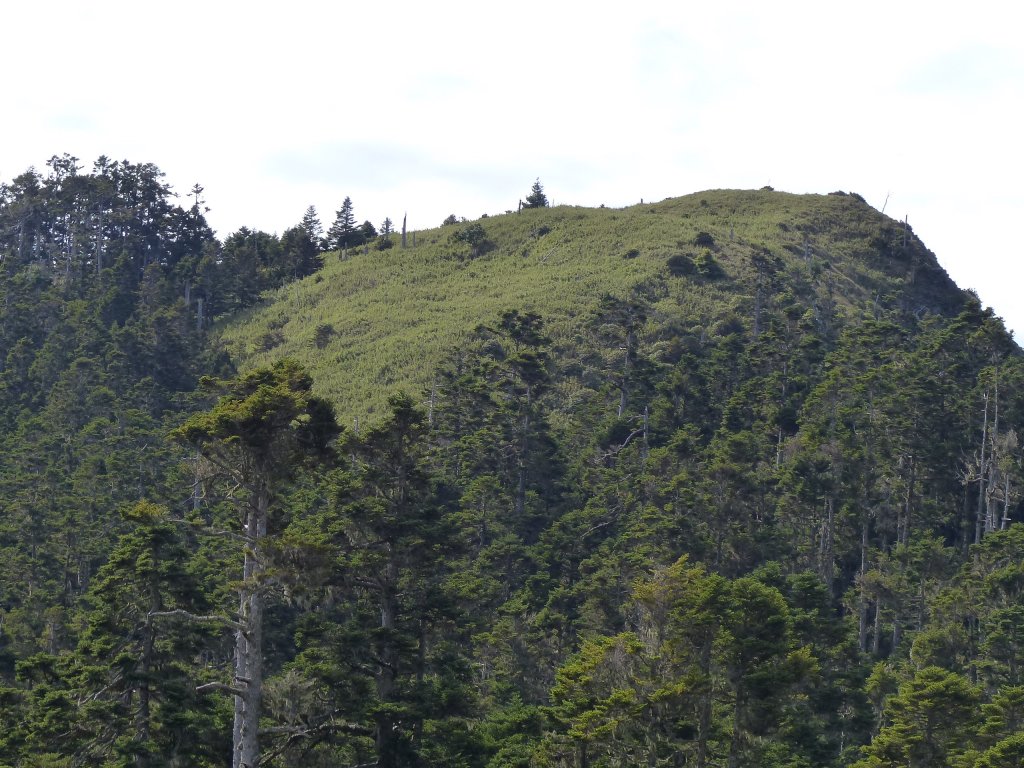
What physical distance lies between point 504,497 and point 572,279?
55.9m

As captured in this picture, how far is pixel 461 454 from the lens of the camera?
6906 centimetres

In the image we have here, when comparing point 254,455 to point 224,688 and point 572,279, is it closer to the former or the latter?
point 224,688

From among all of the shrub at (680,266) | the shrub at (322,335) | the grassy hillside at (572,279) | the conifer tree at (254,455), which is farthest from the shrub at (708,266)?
the conifer tree at (254,455)

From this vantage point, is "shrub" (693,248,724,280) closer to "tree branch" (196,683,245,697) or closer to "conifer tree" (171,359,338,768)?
"conifer tree" (171,359,338,768)

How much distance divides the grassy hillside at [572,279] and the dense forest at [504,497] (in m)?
0.60

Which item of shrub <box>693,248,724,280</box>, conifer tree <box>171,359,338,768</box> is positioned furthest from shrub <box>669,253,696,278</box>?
conifer tree <box>171,359,338,768</box>

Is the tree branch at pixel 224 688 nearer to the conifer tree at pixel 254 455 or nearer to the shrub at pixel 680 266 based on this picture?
the conifer tree at pixel 254 455

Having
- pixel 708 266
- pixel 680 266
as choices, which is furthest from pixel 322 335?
pixel 708 266

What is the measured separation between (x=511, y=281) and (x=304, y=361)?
2578 centimetres

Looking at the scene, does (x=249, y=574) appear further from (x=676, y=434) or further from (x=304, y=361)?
(x=304, y=361)

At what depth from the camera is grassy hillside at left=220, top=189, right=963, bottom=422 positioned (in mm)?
104312

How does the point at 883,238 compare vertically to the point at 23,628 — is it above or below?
above

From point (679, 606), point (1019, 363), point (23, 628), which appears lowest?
point (23, 628)

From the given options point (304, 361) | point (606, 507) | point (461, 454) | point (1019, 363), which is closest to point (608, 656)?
point (606, 507)
